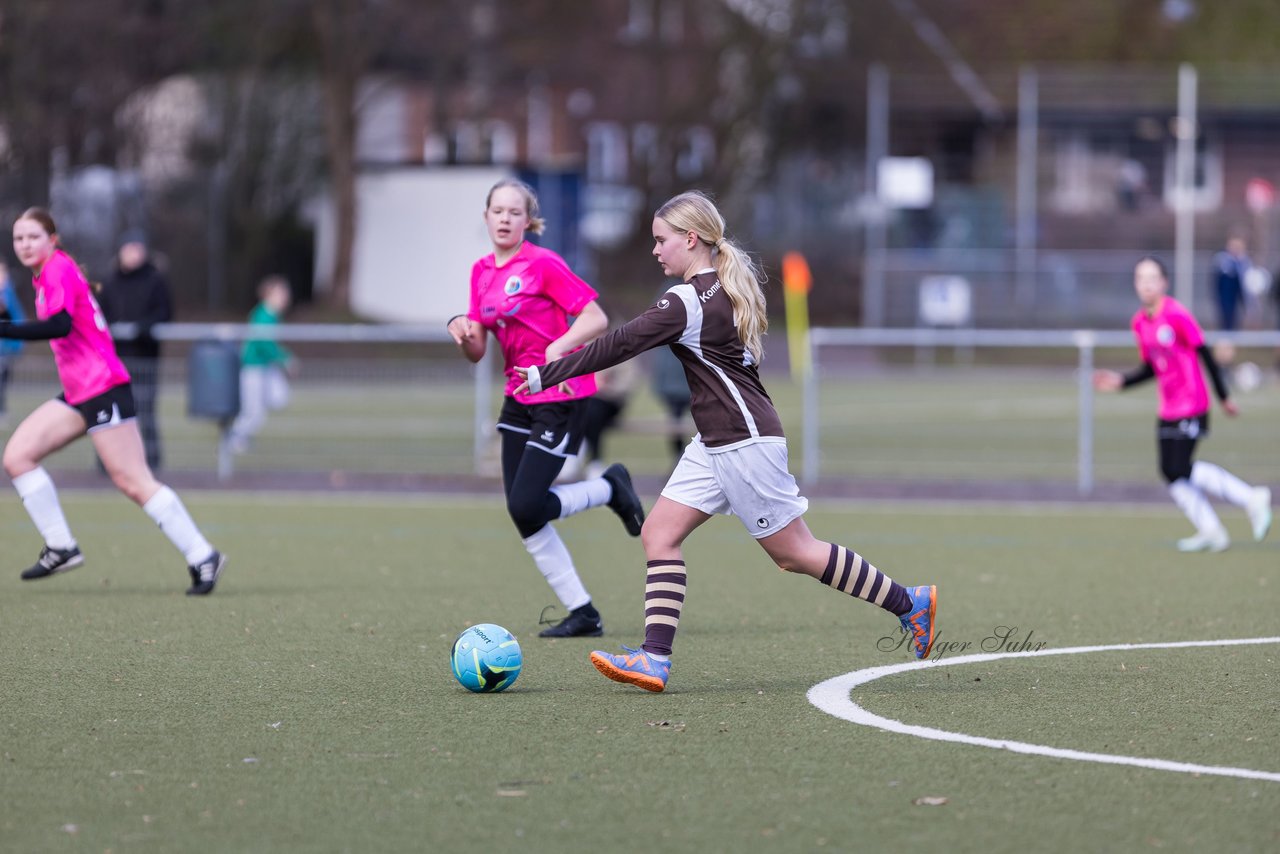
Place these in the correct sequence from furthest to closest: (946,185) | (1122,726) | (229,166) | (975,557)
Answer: (946,185) → (229,166) → (975,557) → (1122,726)

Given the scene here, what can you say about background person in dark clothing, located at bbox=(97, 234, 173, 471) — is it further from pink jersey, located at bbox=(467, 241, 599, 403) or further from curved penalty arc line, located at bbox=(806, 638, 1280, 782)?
curved penalty arc line, located at bbox=(806, 638, 1280, 782)

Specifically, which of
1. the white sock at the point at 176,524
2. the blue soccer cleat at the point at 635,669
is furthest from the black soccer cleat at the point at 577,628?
the white sock at the point at 176,524

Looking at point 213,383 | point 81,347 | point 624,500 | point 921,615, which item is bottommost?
point 921,615

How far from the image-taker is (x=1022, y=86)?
145 ft

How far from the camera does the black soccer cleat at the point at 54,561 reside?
34.1ft

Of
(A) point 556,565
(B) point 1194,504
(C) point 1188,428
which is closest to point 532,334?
(A) point 556,565

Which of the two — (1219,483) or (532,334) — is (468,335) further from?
(1219,483)

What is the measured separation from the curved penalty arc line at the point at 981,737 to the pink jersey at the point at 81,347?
4.23 meters

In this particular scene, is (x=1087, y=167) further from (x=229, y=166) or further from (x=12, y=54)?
(x=12, y=54)

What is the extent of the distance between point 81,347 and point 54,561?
1.16 m

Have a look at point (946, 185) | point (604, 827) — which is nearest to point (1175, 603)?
point (604, 827)

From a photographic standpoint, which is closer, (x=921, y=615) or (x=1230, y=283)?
(x=921, y=615)

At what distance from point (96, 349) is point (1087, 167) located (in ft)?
131

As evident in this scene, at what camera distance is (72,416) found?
10.2 m
